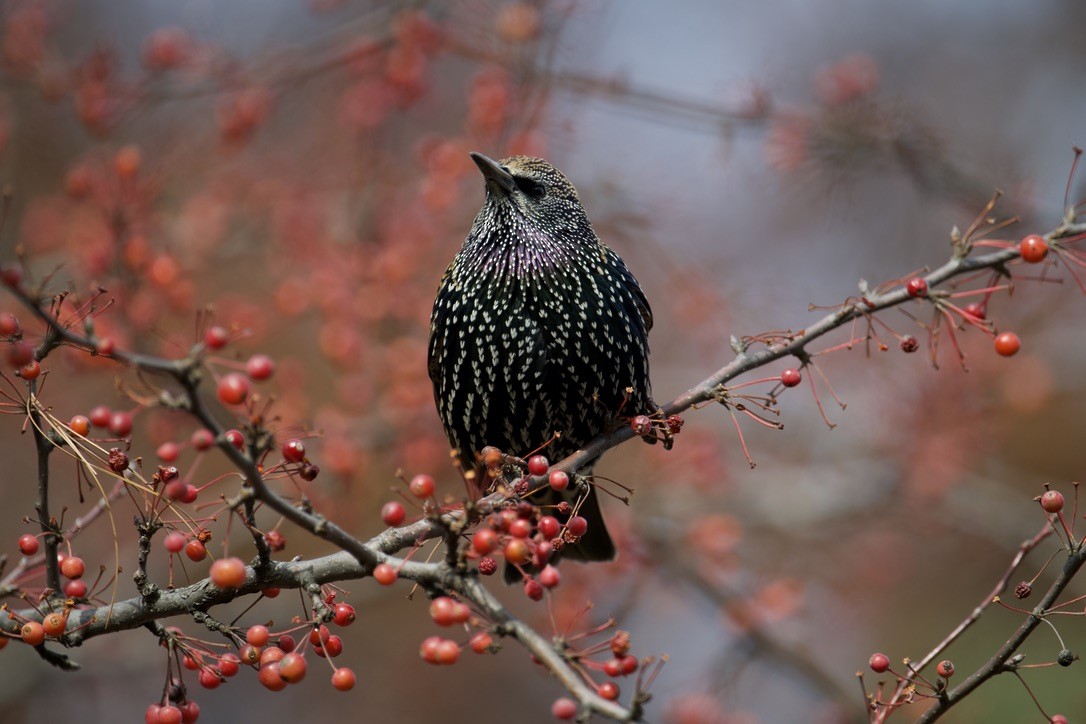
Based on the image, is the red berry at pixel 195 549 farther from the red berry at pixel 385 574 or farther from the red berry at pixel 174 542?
the red berry at pixel 385 574

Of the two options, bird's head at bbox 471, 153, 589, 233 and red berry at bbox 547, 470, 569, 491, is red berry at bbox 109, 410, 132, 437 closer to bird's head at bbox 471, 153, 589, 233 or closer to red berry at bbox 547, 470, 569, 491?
red berry at bbox 547, 470, 569, 491

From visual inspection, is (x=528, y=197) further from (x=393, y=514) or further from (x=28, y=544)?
(x=28, y=544)

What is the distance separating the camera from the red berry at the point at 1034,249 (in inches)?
108

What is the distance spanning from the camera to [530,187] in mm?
4555

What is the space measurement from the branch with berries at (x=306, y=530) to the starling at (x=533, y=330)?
1023 millimetres

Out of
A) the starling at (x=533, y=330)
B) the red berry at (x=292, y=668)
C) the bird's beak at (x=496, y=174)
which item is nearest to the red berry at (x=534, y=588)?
the red berry at (x=292, y=668)

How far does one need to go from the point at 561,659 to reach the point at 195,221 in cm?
518

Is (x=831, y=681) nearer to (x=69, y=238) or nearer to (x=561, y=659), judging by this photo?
(x=561, y=659)

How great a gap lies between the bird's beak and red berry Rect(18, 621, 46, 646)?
2666mm

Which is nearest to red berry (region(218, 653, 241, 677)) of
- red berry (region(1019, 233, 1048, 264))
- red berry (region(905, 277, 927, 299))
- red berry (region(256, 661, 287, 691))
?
red berry (region(256, 661, 287, 691))

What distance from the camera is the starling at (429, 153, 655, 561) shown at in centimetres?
416

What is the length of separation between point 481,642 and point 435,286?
484cm

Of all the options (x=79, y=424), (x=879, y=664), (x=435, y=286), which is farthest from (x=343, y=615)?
(x=435, y=286)

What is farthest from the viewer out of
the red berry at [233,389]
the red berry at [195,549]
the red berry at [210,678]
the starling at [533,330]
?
the starling at [533,330]
